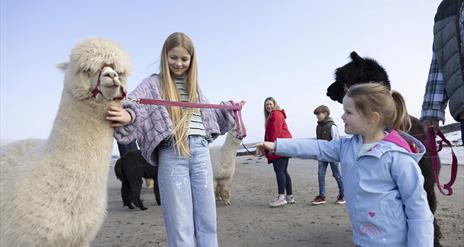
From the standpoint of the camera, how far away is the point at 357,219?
217 centimetres

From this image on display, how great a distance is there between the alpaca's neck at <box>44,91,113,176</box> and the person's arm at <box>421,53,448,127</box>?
235 centimetres

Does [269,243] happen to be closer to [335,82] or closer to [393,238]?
[335,82]

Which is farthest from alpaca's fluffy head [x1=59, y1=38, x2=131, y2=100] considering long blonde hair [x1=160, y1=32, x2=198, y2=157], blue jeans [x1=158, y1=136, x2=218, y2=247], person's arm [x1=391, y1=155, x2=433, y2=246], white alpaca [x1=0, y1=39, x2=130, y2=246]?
person's arm [x1=391, y1=155, x2=433, y2=246]

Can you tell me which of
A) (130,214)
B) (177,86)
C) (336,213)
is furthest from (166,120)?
(130,214)

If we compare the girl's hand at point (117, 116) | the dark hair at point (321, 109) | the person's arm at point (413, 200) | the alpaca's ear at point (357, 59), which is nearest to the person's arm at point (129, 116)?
the girl's hand at point (117, 116)

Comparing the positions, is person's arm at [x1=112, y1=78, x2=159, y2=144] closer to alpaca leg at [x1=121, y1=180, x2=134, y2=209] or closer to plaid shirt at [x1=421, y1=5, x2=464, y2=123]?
plaid shirt at [x1=421, y1=5, x2=464, y2=123]

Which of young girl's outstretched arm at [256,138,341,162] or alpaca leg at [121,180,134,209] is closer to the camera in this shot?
young girl's outstretched arm at [256,138,341,162]

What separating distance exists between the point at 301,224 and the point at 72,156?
366 cm

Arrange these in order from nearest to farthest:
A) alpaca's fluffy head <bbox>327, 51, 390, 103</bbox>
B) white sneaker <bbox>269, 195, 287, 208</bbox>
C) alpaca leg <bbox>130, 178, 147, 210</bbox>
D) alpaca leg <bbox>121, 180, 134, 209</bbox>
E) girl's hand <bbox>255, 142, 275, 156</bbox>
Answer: girl's hand <bbox>255, 142, 275, 156</bbox>
alpaca's fluffy head <bbox>327, 51, 390, 103</bbox>
white sneaker <bbox>269, 195, 287, 208</bbox>
alpaca leg <bbox>130, 178, 147, 210</bbox>
alpaca leg <bbox>121, 180, 134, 209</bbox>

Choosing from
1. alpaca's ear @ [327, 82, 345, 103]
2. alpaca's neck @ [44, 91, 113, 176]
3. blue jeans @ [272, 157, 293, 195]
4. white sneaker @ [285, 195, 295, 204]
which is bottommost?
white sneaker @ [285, 195, 295, 204]

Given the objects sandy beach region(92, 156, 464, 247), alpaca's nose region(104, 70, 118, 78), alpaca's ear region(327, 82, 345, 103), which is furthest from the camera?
sandy beach region(92, 156, 464, 247)

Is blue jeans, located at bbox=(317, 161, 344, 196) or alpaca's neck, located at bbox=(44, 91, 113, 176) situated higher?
alpaca's neck, located at bbox=(44, 91, 113, 176)

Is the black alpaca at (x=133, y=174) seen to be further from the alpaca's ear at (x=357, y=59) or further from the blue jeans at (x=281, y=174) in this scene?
the alpaca's ear at (x=357, y=59)

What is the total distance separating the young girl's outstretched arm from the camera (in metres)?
2.33
